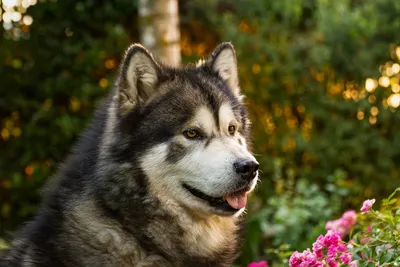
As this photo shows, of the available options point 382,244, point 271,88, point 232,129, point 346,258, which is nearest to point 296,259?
point 346,258

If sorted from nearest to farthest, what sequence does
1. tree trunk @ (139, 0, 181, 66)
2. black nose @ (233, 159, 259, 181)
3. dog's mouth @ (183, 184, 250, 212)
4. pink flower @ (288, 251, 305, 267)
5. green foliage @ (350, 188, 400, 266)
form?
green foliage @ (350, 188, 400, 266)
pink flower @ (288, 251, 305, 267)
black nose @ (233, 159, 259, 181)
dog's mouth @ (183, 184, 250, 212)
tree trunk @ (139, 0, 181, 66)

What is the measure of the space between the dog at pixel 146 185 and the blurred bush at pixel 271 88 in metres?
3.34

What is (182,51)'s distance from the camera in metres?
9.07

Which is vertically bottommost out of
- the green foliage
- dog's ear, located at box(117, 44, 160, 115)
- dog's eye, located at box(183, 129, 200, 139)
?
the green foliage

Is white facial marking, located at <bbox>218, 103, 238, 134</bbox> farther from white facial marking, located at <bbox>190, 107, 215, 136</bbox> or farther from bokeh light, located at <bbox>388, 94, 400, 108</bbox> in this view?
bokeh light, located at <bbox>388, 94, 400, 108</bbox>

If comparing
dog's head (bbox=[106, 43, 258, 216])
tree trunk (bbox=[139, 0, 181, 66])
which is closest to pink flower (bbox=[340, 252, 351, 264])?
dog's head (bbox=[106, 43, 258, 216])

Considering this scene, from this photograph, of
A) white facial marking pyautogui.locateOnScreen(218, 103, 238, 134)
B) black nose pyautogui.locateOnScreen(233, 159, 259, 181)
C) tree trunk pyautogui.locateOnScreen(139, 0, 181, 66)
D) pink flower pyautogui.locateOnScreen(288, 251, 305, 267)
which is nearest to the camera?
pink flower pyautogui.locateOnScreen(288, 251, 305, 267)

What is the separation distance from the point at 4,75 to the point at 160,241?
439cm

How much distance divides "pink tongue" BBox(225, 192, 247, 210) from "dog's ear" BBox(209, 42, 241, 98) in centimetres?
80

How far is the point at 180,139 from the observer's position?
14.4 feet

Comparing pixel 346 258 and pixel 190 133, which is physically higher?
pixel 190 133

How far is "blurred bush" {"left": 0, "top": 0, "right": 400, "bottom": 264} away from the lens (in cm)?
817

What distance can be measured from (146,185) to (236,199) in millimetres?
527

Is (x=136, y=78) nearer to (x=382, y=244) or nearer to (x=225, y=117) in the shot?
Result: (x=225, y=117)
